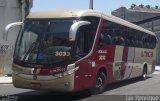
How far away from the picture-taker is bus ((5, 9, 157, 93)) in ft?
45.1

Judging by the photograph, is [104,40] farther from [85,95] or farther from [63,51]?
[63,51]

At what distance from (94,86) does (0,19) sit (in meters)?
12.5

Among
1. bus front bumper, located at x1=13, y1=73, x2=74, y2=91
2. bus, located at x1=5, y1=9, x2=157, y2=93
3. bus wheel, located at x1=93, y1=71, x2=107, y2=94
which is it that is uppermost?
bus, located at x1=5, y1=9, x2=157, y2=93

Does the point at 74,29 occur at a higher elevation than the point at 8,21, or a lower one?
higher

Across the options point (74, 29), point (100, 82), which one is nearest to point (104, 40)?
point (100, 82)

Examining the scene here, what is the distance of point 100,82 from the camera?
16172 mm

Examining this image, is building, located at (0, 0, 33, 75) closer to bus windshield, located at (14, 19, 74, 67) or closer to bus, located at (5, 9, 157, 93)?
bus, located at (5, 9, 157, 93)

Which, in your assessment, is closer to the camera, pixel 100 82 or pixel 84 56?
pixel 84 56

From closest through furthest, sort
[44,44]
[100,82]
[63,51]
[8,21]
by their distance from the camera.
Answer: [63,51]
[44,44]
[100,82]
[8,21]

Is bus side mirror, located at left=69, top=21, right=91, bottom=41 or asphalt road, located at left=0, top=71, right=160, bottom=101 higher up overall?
bus side mirror, located at left=69, top=21, right=91, bottom=41

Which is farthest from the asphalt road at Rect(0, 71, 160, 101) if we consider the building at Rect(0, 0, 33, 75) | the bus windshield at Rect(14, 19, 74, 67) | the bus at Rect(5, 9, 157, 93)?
the building at Rect(0, 0, 33, 75)

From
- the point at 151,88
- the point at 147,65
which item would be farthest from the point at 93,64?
the point at 147,65

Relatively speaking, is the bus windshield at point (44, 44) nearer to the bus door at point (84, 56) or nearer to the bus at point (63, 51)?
the bus at point (63, 51)

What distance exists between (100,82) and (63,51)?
291cm
